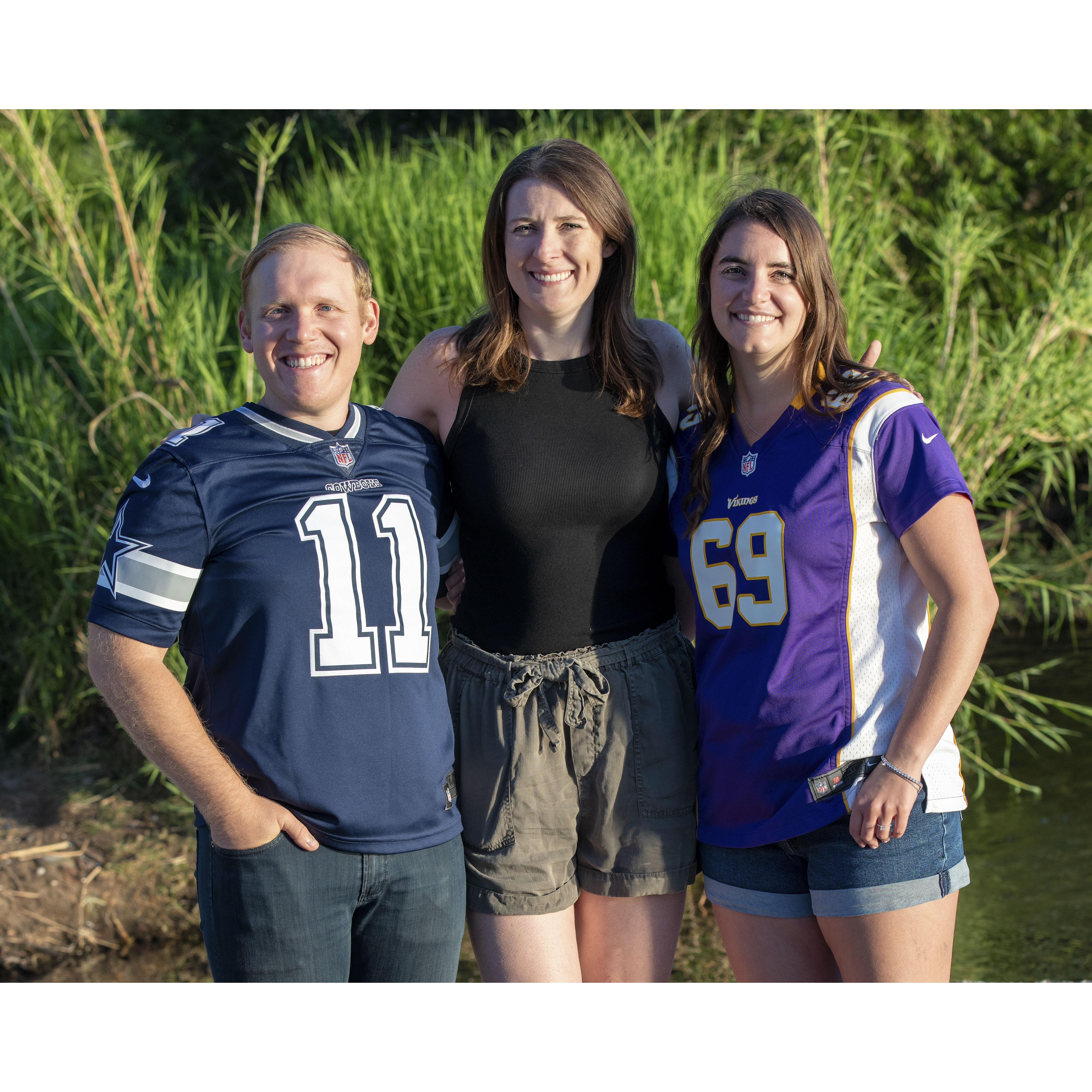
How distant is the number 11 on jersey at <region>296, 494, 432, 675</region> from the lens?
5.65 ft

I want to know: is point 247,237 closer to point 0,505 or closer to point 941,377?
point 0,505

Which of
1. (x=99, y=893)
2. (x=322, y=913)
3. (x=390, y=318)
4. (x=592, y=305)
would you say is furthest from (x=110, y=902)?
(x=592, y=305)

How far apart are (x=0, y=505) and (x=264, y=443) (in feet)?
11.6

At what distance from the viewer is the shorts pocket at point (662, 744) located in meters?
2.12

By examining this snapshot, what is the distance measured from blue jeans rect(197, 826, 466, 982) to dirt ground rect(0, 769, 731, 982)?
2.17 metres

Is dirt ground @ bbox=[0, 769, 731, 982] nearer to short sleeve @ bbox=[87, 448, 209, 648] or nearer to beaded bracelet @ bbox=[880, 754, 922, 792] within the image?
beaded bracelet @ bbox=[880, 754, 922, 792]

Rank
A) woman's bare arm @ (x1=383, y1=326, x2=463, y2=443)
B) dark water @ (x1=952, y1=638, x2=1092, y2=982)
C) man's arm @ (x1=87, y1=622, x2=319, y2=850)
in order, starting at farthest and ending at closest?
dark water @ (x1=952, y1=638, x2=1092, y2=982) → woman's bare arm @ (x1=383, y1=326, x2=463, y2=443) → man's arm @ (x1=87, y1=622, x2=319, y2=850)

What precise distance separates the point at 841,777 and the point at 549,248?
1.16m

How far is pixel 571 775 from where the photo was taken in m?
2.12

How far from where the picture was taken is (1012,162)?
6672 millimetres

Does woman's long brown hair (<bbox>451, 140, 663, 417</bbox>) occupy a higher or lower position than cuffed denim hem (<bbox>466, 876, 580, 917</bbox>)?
higher

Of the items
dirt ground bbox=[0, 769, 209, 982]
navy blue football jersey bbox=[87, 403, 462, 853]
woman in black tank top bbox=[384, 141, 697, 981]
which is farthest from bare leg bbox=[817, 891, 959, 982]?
dirt ground bbox=[0, 769, 209, 982]

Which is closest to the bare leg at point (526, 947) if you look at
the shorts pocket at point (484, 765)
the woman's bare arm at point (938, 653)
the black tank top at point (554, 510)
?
the shorts pocket at point (484, 765)

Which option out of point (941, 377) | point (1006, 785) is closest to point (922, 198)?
point (941, 377)
